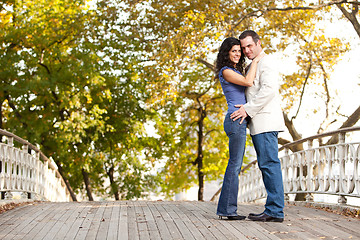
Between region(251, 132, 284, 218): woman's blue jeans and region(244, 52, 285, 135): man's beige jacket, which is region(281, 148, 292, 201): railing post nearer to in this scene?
region(251, 132, 284, 218): woman's blue jeans

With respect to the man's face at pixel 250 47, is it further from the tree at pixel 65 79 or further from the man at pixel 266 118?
the tree at pixel 65 79

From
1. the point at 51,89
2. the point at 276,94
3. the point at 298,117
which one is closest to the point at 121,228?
the point at 276,94

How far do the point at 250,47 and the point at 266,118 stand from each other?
2.66 ft

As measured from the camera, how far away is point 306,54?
1995 centimetres

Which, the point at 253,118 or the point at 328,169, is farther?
the point at 328,169

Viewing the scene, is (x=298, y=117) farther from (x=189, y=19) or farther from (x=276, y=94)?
(x=276, y=94)

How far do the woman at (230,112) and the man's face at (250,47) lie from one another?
0.06 metres

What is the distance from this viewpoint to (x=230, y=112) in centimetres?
555

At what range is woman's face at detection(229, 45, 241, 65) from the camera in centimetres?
554

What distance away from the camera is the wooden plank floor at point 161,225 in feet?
15.0

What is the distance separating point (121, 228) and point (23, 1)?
19.4m

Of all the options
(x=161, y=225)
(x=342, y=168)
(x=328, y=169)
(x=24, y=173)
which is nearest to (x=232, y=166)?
(x=161, y=225)

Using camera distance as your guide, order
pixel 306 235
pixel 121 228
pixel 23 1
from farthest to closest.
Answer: pixel 23 1 → pixel 121 228 → pixel 306 235

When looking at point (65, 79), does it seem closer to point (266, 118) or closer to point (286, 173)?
point (286, 173)
